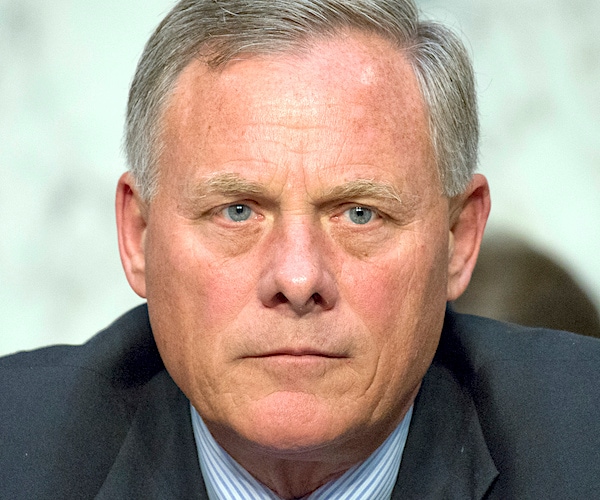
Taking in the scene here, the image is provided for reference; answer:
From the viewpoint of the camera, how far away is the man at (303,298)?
200 cm

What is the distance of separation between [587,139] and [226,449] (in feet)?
7.31

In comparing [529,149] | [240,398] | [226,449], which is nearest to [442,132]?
[240,398]

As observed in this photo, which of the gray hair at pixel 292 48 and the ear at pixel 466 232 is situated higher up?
the gray hair at pixel 292 48

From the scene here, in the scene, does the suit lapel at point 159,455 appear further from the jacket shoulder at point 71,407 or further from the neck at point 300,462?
the neck at point 300,462

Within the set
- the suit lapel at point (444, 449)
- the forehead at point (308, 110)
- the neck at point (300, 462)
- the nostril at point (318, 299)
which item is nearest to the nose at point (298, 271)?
the nostril at point (318, 299)

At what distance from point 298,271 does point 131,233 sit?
2.11ft

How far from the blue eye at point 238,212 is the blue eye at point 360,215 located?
0.72 ft

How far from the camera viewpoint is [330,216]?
2.04 m

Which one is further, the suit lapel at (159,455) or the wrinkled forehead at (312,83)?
the suit lapel at (159,455)

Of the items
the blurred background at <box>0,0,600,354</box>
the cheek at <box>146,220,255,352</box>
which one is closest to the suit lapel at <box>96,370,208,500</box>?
the cheek at <box>146,220,255,352</box>

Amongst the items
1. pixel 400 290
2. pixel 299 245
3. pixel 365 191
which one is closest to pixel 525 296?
pixel 400 290

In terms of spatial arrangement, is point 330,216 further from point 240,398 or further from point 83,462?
point 83,462

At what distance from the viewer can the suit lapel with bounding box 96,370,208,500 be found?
7.83ft

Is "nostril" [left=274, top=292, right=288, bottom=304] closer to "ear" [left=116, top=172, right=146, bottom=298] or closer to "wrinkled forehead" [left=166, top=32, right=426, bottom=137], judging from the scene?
"wrinkled forehead" [left=166, top=32, right=426, bottom=137]
